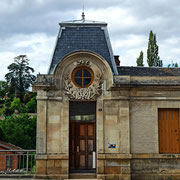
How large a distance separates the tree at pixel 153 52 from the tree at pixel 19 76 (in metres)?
53.3

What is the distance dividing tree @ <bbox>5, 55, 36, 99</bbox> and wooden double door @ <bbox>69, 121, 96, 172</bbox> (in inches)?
3057

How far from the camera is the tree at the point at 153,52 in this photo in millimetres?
45312

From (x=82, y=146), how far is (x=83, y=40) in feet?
19.2

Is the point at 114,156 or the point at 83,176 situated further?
the point at 114,156

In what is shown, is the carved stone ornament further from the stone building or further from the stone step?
the stone step

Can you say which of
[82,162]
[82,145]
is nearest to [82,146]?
[82,145]

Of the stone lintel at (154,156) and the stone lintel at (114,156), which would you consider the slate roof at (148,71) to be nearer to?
the stone lintel at (154,156)

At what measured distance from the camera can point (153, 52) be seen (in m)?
45.4

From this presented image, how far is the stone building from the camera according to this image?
13.8 metres

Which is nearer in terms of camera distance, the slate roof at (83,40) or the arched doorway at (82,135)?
the arched doorway at (82,135)

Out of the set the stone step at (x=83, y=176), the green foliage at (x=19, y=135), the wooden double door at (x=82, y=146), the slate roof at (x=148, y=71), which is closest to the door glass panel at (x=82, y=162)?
the wooden double door at (x=82, y=146)

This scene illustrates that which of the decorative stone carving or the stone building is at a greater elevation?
the decorative stone carving

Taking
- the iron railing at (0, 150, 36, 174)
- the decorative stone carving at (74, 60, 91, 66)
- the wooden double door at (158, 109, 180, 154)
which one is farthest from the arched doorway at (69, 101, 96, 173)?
the wooden double door at (158, 109, 180, 154)

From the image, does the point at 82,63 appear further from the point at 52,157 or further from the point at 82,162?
the point at 82,162
